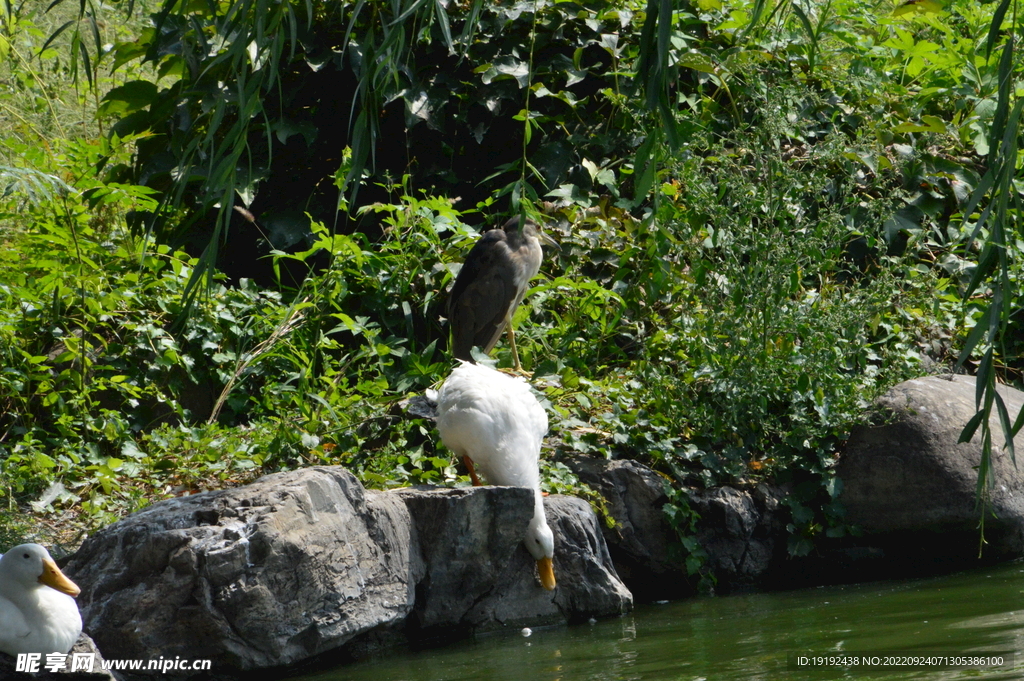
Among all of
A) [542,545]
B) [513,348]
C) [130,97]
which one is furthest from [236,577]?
[130,97]

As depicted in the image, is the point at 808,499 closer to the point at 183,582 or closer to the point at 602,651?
the point at 602,651

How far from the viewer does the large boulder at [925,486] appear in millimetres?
5188

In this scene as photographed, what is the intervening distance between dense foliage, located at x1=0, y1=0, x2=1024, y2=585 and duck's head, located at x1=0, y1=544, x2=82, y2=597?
1411 mm

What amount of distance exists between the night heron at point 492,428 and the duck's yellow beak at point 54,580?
76.2 inches

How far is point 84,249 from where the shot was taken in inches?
252

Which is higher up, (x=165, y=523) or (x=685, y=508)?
(x=165, y=523)

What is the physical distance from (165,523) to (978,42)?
7.83 m

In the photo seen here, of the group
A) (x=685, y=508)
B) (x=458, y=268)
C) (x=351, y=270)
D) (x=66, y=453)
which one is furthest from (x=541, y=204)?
(x=66, y=453)

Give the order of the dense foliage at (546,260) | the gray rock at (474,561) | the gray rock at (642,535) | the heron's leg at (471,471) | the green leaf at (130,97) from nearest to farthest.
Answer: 1. the gray rock at (474,561)
2. the heron's leg at (471,471)
3. the gray rock at (642,535)
4. the dense foliage at (546,260)
5. the green leaf at (130,97)

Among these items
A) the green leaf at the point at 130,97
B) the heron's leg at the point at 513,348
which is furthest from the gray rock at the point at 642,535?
the green leaf at the point at 130,97

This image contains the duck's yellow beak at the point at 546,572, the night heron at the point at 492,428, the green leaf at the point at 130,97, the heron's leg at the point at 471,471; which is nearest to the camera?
the duck's yellow beak at the point at 546,572

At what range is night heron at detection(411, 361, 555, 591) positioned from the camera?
4703 millimetres

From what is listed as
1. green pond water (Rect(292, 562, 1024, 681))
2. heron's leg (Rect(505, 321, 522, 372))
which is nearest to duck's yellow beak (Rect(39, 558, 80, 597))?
green pond water (Rect(292, 562, 1024, 681))

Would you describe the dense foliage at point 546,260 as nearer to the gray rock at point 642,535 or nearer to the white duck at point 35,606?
the gray rock at point 642,535
